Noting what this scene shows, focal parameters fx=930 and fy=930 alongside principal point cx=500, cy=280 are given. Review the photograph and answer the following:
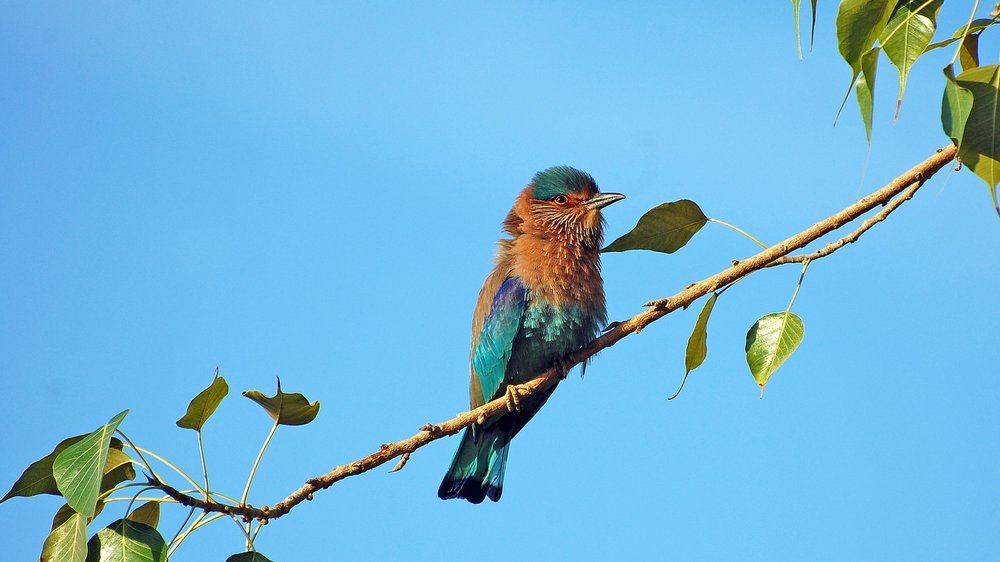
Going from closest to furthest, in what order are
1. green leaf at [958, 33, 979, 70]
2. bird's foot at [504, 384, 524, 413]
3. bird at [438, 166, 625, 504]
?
1. green leaf at [958, 33, 979, 70]
2. bird's foot at [504, 384, 524, 413]
3. bird at [438, 166, 625, 504]

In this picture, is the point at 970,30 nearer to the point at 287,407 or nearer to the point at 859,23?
the point at 859,23

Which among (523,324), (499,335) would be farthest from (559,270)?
(499,335)

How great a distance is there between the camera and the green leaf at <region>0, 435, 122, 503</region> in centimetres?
298

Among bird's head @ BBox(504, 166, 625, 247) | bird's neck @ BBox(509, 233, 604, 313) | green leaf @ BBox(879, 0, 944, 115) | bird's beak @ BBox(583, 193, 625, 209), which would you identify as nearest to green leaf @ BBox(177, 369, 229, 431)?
green leaf @ BBox(879, 0, 944, 115)

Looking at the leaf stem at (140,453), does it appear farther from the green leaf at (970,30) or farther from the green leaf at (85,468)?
the green leaf at (970,30)

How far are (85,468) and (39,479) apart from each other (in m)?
0.42

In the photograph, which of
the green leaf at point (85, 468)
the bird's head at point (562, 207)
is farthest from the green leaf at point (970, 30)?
the bird's head at point (562, 207)

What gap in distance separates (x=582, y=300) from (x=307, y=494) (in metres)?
2.77

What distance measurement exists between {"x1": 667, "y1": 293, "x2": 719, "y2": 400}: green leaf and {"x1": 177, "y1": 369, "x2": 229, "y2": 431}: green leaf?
1.61 meters

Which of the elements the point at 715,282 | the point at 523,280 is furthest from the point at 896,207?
the point at 523,280

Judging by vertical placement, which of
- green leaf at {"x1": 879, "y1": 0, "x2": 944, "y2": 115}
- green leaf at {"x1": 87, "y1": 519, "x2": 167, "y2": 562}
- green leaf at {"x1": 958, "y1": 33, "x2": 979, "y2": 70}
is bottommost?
green leaf at {"x1": 87, "y1": 519, "x2": 167, "y2": 562}

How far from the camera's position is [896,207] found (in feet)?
10.3

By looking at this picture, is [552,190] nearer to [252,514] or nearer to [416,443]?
[416,443]

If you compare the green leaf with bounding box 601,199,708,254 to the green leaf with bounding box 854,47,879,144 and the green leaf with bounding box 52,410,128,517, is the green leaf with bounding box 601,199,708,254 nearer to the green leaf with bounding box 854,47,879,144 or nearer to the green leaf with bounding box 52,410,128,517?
the green leaf with bounding box 854,47,879,144
